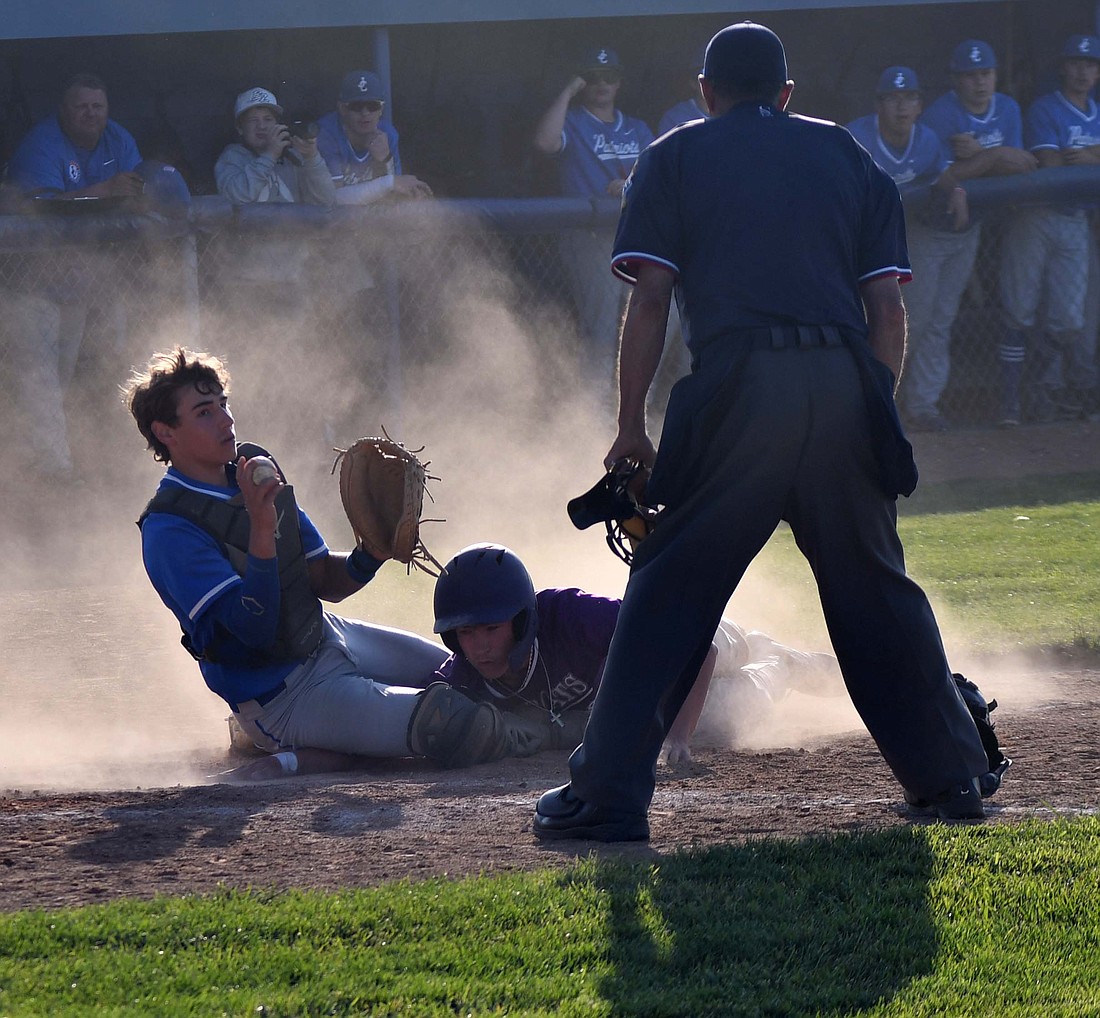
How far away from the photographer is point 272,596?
15.3 ft

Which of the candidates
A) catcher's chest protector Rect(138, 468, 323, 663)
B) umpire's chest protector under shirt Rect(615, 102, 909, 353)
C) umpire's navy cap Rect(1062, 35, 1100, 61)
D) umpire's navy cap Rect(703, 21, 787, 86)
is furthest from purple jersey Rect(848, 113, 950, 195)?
umpire's chest protector under shirt Rect(615, 102, 909, 353)

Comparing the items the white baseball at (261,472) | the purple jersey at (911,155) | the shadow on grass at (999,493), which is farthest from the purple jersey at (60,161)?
the white baseball at (261,472)

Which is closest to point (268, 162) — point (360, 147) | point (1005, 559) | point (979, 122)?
point (360, 147)

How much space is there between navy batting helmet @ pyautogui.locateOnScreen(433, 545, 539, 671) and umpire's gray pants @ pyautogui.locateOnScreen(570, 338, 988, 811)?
103 centimetres

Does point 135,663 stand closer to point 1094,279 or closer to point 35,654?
point 35,654

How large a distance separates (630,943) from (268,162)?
856 cm

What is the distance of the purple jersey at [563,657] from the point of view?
503 centimetres

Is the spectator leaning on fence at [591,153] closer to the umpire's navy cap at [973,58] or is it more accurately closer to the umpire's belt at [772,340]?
the umpire's navy cap at [973,58]

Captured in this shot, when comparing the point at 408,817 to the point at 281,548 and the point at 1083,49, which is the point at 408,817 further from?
the point at 1083,49

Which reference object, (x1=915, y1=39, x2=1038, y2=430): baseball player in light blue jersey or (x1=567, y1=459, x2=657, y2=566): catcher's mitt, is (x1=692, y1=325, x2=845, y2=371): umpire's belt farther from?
(x1=915, y1=39, x2=1038, y2=430): baseball player in light blue jersey

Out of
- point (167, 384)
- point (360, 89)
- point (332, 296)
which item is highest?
point (360, 89)

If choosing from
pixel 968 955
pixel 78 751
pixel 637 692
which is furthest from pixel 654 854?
pixel 78 751

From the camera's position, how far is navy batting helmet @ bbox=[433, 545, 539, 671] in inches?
190

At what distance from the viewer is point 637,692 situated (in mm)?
3723
